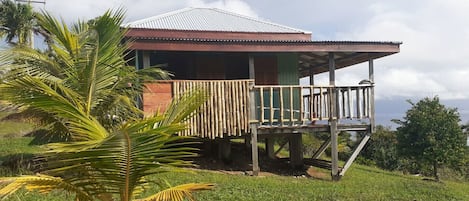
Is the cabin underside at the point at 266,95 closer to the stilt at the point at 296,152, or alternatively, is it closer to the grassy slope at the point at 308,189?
the stilt at the point at 296,152

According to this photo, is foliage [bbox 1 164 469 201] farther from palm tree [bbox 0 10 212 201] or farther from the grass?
palm tree [bbox 0 10 212 201]

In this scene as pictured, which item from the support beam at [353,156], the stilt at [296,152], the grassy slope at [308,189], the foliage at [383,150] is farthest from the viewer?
the foliage at [383,150]

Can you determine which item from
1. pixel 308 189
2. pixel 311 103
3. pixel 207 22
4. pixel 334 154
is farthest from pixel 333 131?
pixel 207 22

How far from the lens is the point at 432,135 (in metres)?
16.1

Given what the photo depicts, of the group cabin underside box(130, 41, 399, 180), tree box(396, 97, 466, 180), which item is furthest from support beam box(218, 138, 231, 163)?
tree box(396, 97, 466, 180)

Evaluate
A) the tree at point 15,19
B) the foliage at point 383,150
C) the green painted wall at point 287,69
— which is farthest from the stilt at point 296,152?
the tree at point 15,19

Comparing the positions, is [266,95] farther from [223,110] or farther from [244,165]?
[223,110]

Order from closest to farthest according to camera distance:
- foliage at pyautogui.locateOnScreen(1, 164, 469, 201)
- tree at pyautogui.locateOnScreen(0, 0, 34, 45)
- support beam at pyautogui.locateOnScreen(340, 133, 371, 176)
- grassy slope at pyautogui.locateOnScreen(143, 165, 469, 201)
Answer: foliage at pyautogui.locateOnScreen(1, 164, 469, 201), grassy slope at pyautogui.locateOnScreen(143, 165, 469, 201), support beam at pyautogui.locateOnScreen(340, 133, 371, 176), tree at pyautogui.locateOnScreen(0, 0, 34, 45)

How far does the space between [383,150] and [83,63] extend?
18.7 meters

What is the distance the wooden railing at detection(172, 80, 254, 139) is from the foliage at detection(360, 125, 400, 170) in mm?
10561

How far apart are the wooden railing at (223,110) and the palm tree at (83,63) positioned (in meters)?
4.12

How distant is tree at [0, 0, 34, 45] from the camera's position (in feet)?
81.8

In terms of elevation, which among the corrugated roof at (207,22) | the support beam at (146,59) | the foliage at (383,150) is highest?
the corrugated roof at (207,22)

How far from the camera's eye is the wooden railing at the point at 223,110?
11539 mm
